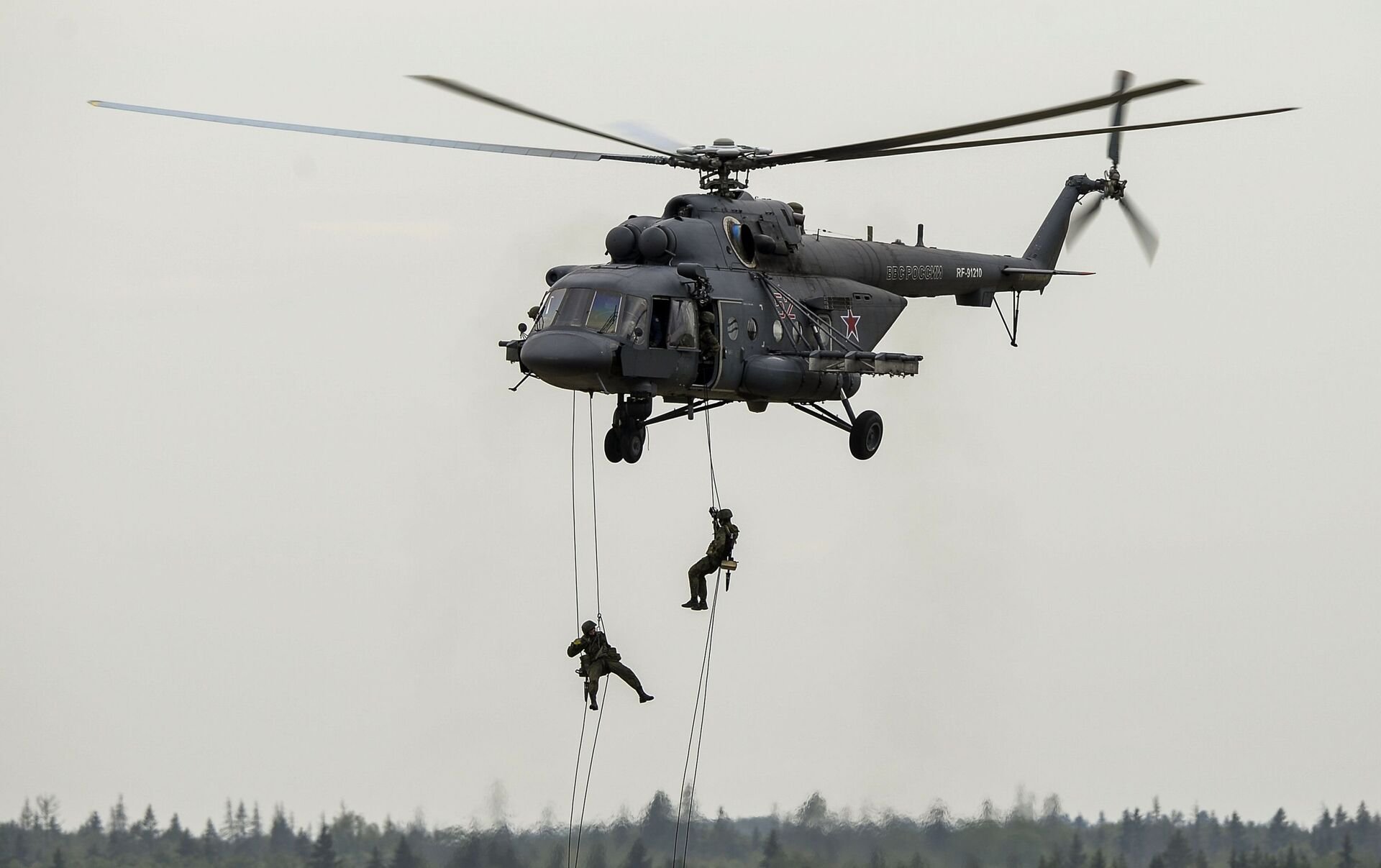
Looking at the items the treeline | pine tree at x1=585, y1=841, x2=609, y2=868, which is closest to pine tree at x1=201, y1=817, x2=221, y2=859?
the treeline

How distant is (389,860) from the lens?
45.7 meters

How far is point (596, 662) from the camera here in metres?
23.6

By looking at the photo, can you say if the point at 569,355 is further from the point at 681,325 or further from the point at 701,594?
the point at 701,594

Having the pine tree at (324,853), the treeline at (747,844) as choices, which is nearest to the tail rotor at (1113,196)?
the treeline at (747,844)

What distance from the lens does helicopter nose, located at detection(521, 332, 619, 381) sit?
22.8 meters

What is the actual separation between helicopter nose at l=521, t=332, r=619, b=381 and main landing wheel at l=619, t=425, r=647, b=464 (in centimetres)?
156

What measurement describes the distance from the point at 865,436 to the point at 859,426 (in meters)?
0.13

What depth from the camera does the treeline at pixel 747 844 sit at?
3919 cm

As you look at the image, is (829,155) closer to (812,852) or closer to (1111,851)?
(812,852)

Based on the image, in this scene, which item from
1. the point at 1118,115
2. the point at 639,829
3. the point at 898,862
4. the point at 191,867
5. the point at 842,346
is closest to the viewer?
the point at 842,346

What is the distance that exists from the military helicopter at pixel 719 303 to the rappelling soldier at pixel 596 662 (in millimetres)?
2051

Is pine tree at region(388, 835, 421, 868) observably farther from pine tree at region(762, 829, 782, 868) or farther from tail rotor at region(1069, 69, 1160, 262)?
tail rotor at region(1069, 69, 1160, 262)

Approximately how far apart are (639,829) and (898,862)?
208 inches

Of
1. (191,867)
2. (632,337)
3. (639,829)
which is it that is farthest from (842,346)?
(191,867)
